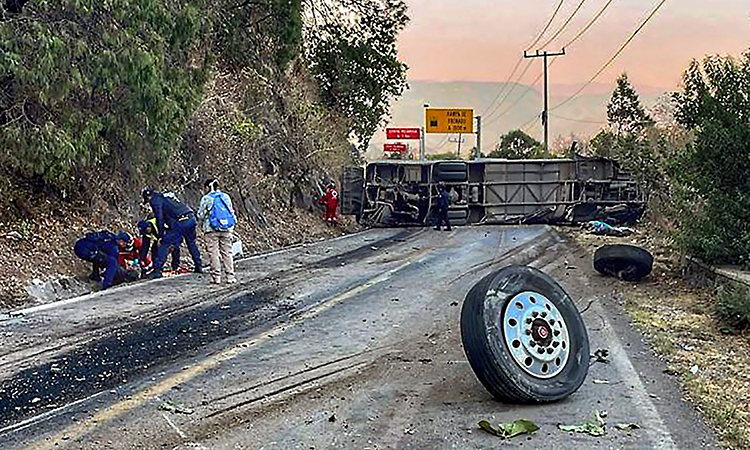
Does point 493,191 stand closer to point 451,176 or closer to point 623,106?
point 451,176

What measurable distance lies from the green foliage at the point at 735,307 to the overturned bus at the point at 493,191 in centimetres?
1569

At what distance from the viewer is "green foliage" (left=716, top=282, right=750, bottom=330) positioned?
28.0ft

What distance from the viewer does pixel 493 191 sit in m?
25.2

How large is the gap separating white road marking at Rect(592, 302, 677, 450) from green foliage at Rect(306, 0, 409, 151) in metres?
25.0

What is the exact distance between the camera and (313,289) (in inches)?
461

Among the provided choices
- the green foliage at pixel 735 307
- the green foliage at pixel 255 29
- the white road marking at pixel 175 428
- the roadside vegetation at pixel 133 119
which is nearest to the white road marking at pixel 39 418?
the white road marking at pixel 175 428

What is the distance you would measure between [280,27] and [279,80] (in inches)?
197

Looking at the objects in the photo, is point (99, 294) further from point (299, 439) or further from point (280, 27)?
point (280, 27)

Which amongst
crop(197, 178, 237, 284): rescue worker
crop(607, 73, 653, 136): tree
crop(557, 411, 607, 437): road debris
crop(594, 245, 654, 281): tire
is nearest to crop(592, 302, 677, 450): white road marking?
crop(557, 411, 607, 437): road debris

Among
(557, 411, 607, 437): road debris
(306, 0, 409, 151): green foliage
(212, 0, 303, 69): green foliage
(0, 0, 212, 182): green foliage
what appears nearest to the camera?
(557, 411, 607, 437): road debris

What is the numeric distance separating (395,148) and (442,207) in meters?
28.5

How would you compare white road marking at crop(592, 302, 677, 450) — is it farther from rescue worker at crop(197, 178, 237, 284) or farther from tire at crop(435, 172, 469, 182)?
tire at crop(435, 172, 469, 182)

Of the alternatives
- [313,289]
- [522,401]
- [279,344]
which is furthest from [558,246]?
[522,401]

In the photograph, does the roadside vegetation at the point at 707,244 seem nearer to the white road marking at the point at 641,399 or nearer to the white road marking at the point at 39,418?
the white road marking at the point at 641,399
